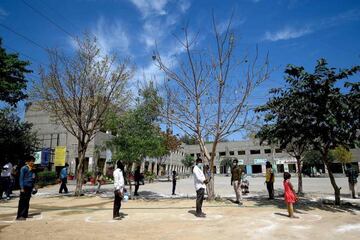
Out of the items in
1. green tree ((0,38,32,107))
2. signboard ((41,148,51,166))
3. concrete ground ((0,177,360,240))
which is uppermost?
green tree ((0,38,32,107))

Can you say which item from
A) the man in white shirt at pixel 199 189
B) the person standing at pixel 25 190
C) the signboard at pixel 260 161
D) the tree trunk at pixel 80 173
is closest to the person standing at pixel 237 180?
the man in white shirt at pixel 199 189

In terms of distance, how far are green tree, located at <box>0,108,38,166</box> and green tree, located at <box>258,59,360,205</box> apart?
21.0 m

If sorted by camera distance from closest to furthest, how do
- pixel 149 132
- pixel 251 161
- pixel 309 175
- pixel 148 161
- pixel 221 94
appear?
pixel 221 94 < pixel 149 132 < pixel 309 175 < pixel 148 161 < pixel 251 161

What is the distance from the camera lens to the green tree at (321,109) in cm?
1041

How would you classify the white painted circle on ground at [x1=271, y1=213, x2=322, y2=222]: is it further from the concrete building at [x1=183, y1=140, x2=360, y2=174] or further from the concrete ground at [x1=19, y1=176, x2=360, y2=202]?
the concrete building at [x1=183, y1=140, x2=360, y2=174]

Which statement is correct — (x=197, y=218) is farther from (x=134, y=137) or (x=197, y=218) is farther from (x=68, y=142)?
(x=68, y=142)

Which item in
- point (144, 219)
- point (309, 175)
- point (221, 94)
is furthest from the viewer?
point (309, 175)

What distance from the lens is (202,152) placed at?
1386cm

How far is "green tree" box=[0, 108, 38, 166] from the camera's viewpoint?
22.8 meters

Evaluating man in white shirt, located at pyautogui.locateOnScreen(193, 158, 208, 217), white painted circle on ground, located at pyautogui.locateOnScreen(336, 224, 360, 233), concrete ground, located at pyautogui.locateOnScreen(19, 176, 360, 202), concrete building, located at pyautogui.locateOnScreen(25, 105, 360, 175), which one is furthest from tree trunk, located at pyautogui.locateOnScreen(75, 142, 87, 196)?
concrete building, located at pyautogui.locateOnScreen(25, 105, 360, 175)

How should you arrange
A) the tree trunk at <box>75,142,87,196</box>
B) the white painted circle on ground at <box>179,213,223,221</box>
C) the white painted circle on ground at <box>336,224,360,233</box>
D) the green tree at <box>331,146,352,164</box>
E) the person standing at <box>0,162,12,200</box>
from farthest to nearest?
the green tree at <box>331,146,352,164</box>
the tree trunk at <box>75,142,87,196</box>
the person standing at <box>0,162,12,200</box>
the white painted circle on ground at <box>179,213,223,221</box>
the white painted circle on ground at <box>336,224,360,233</box>

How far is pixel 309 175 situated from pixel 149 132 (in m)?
30.6

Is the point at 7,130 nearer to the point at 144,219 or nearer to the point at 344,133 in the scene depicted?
the point at 144,219

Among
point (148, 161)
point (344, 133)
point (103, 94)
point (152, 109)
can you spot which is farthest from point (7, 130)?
point (148, 161)
